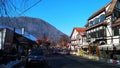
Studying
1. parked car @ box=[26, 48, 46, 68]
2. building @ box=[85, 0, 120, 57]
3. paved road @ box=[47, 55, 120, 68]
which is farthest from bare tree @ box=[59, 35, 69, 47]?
parked car @ box=[26, 48, 46, 68]

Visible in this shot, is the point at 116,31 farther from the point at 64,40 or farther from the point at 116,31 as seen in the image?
the point at 64,40

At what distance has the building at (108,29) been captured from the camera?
2490 inches

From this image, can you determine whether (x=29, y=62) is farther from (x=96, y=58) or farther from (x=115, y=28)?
(x=115, y=28)

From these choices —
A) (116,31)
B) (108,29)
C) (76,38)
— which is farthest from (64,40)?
(116,31)

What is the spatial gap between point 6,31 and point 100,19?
35.0m

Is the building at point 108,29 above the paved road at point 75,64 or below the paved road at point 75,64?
above

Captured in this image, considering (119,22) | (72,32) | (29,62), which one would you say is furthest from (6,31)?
(72,32)

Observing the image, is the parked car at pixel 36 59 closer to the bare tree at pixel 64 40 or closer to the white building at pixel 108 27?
the white building at pixel 108 27

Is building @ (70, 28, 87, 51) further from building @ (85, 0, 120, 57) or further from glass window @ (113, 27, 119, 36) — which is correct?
glass window @ (113, 27, 119, 36)

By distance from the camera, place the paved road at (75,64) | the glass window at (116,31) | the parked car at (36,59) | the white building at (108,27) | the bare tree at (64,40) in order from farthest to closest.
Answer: the bare tree at (64,40) < the white building at (108,27) < the glass window at (116,31) < the paved road at (75,64) < the parked car at (36,59)

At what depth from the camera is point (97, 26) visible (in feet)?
249

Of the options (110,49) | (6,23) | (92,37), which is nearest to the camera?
(6,23)

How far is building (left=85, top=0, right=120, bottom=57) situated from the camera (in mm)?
63250

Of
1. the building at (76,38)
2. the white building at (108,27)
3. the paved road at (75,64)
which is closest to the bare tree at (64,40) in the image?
the building at (76,38)
